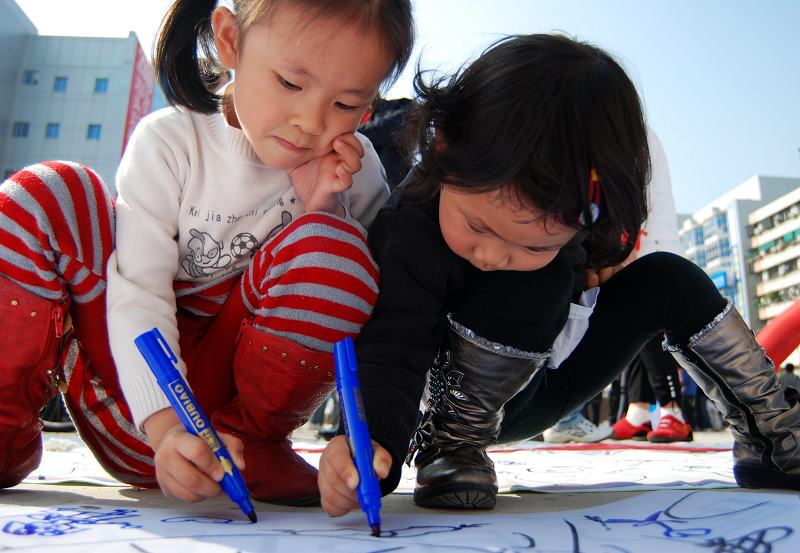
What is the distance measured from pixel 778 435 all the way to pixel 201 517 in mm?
591

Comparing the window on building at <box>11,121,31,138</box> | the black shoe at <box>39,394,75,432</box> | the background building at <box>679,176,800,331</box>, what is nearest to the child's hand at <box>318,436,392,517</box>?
the black shoe at <box>39,394,75,432</box>

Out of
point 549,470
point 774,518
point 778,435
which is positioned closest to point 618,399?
point 549,470

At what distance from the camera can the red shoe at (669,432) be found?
229 cm

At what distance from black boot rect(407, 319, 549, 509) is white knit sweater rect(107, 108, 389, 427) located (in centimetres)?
21

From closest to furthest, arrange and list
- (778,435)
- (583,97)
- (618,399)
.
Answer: (583,97), (778,435), (618,399)

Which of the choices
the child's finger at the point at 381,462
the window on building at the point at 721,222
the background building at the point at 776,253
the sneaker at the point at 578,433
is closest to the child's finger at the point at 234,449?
the child's finger at the point at 381,462

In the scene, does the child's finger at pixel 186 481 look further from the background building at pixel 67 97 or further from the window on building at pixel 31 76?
the window on building at pixel 31 76

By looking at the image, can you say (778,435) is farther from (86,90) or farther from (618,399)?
(86,90)

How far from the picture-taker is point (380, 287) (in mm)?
694

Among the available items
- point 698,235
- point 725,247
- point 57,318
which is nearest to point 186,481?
point 57,318

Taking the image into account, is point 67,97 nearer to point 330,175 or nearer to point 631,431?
point 631,431

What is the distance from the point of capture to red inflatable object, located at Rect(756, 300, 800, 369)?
4.40ft

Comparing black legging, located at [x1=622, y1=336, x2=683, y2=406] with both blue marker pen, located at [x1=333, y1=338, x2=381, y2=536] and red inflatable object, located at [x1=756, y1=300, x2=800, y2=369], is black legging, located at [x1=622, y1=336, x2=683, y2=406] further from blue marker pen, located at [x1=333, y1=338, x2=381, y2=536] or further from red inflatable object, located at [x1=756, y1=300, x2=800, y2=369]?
blue marker pen, located at [x1=333, y1=338, x2=381, y2=536]

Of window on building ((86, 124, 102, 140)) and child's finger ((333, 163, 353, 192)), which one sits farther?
window on building ((86, 124, 102, 140))
